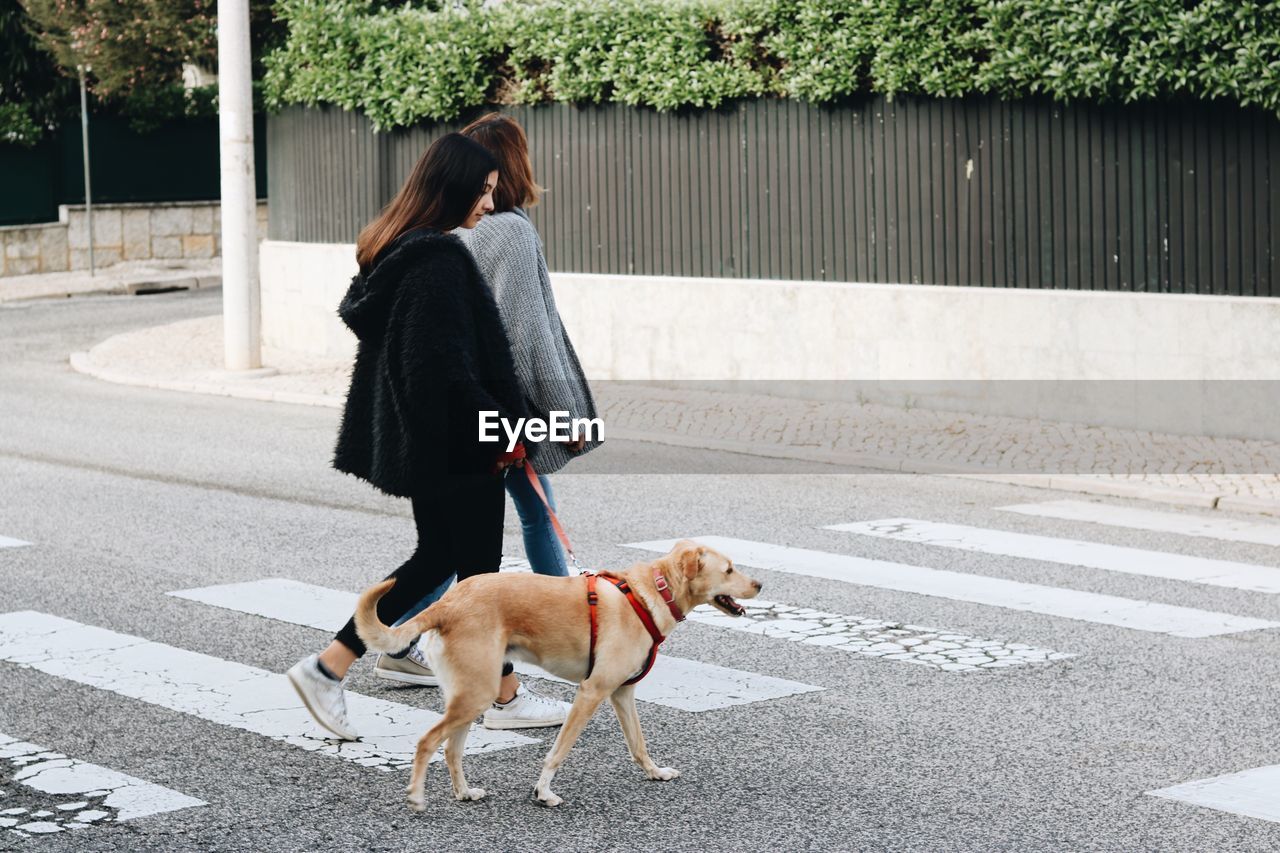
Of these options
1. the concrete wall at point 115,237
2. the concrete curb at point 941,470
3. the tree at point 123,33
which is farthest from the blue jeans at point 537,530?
the concrete wall at point 115,237

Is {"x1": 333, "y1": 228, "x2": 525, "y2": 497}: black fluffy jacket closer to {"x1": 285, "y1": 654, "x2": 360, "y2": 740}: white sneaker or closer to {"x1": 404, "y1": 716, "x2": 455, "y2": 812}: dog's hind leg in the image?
{"x1": 285, "y1": 654, "x2": 360, "y2": 740}: white sneaker

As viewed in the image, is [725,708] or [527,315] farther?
[725,708]

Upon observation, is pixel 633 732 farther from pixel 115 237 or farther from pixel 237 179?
pixel 115 237

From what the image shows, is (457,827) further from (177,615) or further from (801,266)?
(801,266)

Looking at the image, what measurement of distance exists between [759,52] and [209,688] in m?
10.4

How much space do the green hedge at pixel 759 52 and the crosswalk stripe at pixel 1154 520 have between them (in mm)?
3445

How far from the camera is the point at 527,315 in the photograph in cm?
669

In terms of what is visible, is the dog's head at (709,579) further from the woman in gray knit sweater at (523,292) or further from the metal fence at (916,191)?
the metal fence at (916,191)

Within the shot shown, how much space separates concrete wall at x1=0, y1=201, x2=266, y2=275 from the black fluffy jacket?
24952 mm

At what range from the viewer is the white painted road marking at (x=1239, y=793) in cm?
560

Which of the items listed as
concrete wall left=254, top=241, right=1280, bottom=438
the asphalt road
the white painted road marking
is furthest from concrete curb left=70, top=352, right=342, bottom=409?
the white painted road marking

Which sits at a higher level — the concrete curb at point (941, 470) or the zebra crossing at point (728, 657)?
the concrete curb at point (941, 470)

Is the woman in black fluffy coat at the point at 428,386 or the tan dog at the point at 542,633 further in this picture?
the woman in black fluffy coat at the point at 428,386

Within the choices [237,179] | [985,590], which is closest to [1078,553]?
[985,590]
